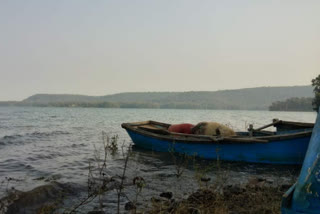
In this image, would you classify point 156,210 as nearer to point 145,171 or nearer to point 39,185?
point 39,185

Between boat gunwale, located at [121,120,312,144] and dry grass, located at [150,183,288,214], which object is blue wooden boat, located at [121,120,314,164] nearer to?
boat gunwale, located at [121,120,312,144]

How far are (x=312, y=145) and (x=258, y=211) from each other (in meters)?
2.84

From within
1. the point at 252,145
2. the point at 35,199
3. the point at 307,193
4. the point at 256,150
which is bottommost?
the point at 35,199

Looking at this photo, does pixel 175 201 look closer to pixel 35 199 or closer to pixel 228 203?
pixel 228 203

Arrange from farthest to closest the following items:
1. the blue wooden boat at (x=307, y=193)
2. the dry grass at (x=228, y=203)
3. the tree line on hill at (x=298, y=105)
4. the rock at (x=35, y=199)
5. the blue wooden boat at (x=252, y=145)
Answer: the tree line on hill at (x=298, y=105) → the blue wooden boat at (x=252, y=145) → the rock at (x=35, y=199) → the dry grass at (x=228, y=203) → the blue wooden boat at (x=307, y=193)

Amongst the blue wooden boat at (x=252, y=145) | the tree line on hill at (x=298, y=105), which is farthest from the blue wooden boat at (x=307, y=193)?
the tree line on hill at (x=298, y=105)

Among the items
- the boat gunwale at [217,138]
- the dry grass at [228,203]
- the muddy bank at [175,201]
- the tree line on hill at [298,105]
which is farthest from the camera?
the tree line on hill at [298,105]

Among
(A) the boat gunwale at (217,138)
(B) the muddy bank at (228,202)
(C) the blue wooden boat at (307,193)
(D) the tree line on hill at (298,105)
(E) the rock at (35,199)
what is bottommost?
(E) the rock at (35,199)

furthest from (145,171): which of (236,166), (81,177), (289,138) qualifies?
(289,138)

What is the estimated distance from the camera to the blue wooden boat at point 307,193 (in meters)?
2.42

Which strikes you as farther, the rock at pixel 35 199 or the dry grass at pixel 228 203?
the rock at pixel 35 199

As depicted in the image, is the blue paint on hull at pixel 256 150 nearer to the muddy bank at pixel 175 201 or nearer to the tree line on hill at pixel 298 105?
the muddy bank at pixel 175 201

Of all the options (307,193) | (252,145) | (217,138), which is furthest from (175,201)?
(252,145)

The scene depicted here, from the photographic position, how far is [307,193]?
2.47 metres
